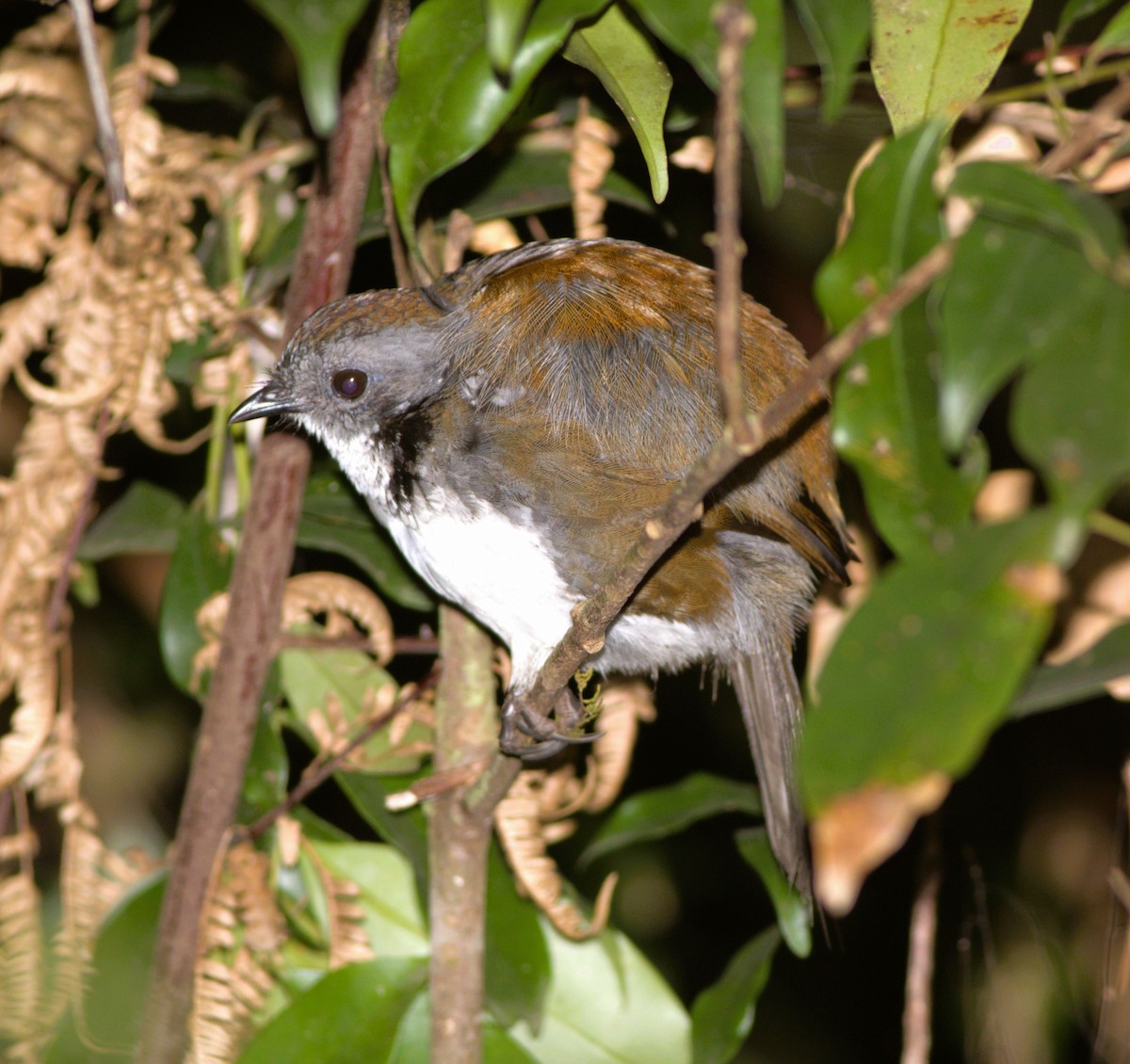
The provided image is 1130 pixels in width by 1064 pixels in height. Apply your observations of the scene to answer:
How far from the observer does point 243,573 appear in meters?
2.36

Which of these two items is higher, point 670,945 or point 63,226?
point 63,226

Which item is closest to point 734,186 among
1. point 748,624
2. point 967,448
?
point 967,448

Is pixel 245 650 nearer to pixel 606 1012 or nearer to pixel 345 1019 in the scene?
pixel 345 1019

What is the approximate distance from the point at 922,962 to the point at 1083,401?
5.68 feet

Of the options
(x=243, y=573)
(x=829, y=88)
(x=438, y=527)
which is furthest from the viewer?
(x=243, y=573)

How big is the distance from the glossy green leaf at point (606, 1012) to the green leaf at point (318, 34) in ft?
5.67

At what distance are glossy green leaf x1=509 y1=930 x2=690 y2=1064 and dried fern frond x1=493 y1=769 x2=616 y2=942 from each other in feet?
0.23

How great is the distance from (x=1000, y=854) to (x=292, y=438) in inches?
86.8

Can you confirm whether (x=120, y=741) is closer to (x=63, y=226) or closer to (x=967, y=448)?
(x=63, y=226)

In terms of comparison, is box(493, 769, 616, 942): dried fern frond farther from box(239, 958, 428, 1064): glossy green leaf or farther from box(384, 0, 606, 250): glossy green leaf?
box(384, 0, 606, 250): glossy green leaf

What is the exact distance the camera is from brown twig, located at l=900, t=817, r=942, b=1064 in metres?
2.24

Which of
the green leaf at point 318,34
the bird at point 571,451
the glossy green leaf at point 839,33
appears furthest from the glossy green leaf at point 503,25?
the bird at point 571,451

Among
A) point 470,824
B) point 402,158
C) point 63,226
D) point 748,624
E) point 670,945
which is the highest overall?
point 402,158

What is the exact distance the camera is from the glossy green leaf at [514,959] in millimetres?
2305
